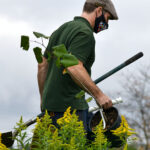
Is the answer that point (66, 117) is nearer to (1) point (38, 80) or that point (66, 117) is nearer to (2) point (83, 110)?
(2) point (83, 110)

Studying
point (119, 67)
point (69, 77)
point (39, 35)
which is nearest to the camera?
point (39, 35)

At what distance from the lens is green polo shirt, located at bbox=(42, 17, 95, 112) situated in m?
3.31

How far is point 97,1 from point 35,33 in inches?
74.8

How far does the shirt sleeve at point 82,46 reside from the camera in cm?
326

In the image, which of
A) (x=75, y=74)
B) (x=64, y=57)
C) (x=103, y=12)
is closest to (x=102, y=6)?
(x=103, y=12)

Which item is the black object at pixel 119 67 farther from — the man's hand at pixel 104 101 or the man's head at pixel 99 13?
the man's hand at pixel 104 101

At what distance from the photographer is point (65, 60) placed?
180 centimetres

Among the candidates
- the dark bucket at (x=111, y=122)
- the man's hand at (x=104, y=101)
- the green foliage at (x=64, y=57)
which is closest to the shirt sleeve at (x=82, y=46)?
the man's hand at (x=104, y=101)

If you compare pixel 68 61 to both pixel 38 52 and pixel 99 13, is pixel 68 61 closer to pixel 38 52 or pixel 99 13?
pixel 38 52

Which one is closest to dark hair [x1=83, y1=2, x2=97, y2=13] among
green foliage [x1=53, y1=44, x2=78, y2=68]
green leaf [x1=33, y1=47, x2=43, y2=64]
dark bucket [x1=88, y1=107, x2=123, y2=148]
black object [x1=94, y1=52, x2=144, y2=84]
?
black object [x1=94, y1=52, x2=144, y2=84]

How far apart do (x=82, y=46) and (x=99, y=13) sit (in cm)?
80

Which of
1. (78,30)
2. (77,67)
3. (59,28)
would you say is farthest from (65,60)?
(59,28)

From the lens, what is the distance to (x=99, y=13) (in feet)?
12.9

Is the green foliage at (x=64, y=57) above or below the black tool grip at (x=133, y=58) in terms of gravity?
below
